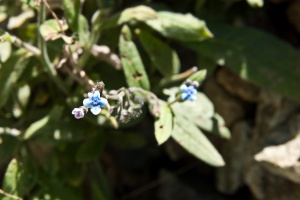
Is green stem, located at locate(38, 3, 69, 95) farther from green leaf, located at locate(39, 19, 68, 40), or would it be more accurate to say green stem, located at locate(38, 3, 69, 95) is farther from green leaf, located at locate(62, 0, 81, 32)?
green leaf, located at locate(62, 0, 81, 32)

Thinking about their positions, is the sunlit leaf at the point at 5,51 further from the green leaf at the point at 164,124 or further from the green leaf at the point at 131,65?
the green leaf at the point at 164,124

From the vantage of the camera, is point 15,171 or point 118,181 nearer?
point 15,171

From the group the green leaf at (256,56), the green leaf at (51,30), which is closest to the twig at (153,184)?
the green leaf at (256,56)

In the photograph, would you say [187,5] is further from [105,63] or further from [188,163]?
[188,163]

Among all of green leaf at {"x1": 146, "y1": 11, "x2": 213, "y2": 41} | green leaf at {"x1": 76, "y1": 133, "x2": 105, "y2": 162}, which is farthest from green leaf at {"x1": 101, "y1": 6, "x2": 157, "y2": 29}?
green leaf at {"x1": 76, "y1": 133, "x2": 105, "y2": 162}

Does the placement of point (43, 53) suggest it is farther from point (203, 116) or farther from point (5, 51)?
point (203, 116)

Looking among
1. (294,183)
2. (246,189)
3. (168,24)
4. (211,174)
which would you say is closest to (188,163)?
(211,174)

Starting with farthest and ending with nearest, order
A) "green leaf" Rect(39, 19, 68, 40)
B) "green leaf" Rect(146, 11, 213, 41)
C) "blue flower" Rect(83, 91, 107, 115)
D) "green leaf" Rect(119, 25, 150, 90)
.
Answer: "green leaf" Rect(146, 11, 213, 41)
"green leaf" Rect(119, 25, 150, 90)
"green leaf" Rect(39, 19, 68, 40)
"blue flower" Rect(83, 91, 107, 115)
